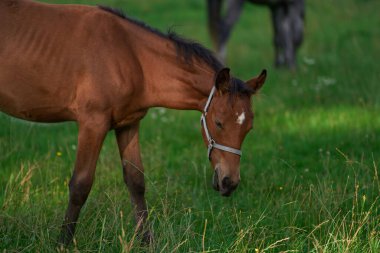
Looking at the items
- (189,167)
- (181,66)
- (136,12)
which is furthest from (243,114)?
(136,12)

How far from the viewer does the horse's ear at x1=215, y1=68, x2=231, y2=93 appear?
4.60 metres

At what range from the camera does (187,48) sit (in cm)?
508

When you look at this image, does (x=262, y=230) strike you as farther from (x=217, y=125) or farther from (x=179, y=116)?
(x=179, y=116)

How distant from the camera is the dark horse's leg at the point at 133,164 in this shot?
5371 mm

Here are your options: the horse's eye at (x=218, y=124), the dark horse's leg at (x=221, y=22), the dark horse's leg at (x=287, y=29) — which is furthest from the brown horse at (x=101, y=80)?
the dark horse's leg at (x=287, y=29)

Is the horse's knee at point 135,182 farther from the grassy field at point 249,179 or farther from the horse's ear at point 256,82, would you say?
the horse's ear at point 256,82

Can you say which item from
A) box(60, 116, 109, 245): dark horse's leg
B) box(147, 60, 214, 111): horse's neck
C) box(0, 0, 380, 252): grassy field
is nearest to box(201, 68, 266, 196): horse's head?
box(147, 60, 214, 111): horse's neck

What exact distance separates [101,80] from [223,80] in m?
0.79

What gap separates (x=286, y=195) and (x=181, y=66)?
147cm

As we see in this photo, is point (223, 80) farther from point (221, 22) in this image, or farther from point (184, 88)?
point (221, 22)

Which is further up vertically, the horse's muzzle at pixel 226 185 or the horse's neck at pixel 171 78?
the horse's neck at pixel 171 78

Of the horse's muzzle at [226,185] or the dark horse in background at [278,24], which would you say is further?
the dark horse in background at [278,24]

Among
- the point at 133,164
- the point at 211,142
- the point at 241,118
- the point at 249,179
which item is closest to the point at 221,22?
the point at 249,179

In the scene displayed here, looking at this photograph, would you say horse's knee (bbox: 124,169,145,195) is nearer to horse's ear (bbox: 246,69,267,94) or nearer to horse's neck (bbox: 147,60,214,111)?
horse's neck (bbox: 147,60,214,111)
